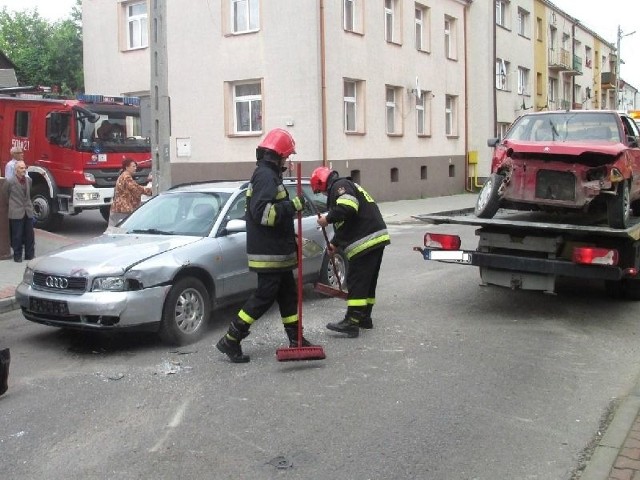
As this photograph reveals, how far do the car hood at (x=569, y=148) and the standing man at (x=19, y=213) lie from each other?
760 cm

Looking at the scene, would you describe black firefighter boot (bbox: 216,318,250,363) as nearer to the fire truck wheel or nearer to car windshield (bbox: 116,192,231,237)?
car windshield (bbox: 116,192,231,237)

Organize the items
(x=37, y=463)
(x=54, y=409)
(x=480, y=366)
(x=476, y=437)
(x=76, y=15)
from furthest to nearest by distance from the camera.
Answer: (x=76, y=15) < (x=480, y=366) < (x=54, y=409) < (x=476, y=437) < (x=37, y=463)

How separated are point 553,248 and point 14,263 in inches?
325

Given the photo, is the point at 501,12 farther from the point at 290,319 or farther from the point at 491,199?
the point at 290,319

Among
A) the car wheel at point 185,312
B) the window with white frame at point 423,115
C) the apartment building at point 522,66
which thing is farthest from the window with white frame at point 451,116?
the car wheel at point 185,312

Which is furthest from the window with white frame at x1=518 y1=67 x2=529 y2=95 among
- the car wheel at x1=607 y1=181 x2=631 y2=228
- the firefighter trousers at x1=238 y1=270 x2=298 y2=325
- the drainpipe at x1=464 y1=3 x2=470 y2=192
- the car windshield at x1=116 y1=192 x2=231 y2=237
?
the firefighter trousers at x1=238 y1=270 x2=298 y2=325

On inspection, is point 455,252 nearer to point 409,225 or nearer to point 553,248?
point 553,248

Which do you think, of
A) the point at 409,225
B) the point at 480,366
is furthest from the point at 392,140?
the point at 480,366

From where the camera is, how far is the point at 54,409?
202 inches

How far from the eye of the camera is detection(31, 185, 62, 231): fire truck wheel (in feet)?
50.1

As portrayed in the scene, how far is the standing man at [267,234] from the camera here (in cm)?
598

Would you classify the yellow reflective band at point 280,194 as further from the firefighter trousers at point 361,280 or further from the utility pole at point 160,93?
the utility pole at point 160,93

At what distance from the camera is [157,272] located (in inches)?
256

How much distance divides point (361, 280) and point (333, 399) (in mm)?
1910
